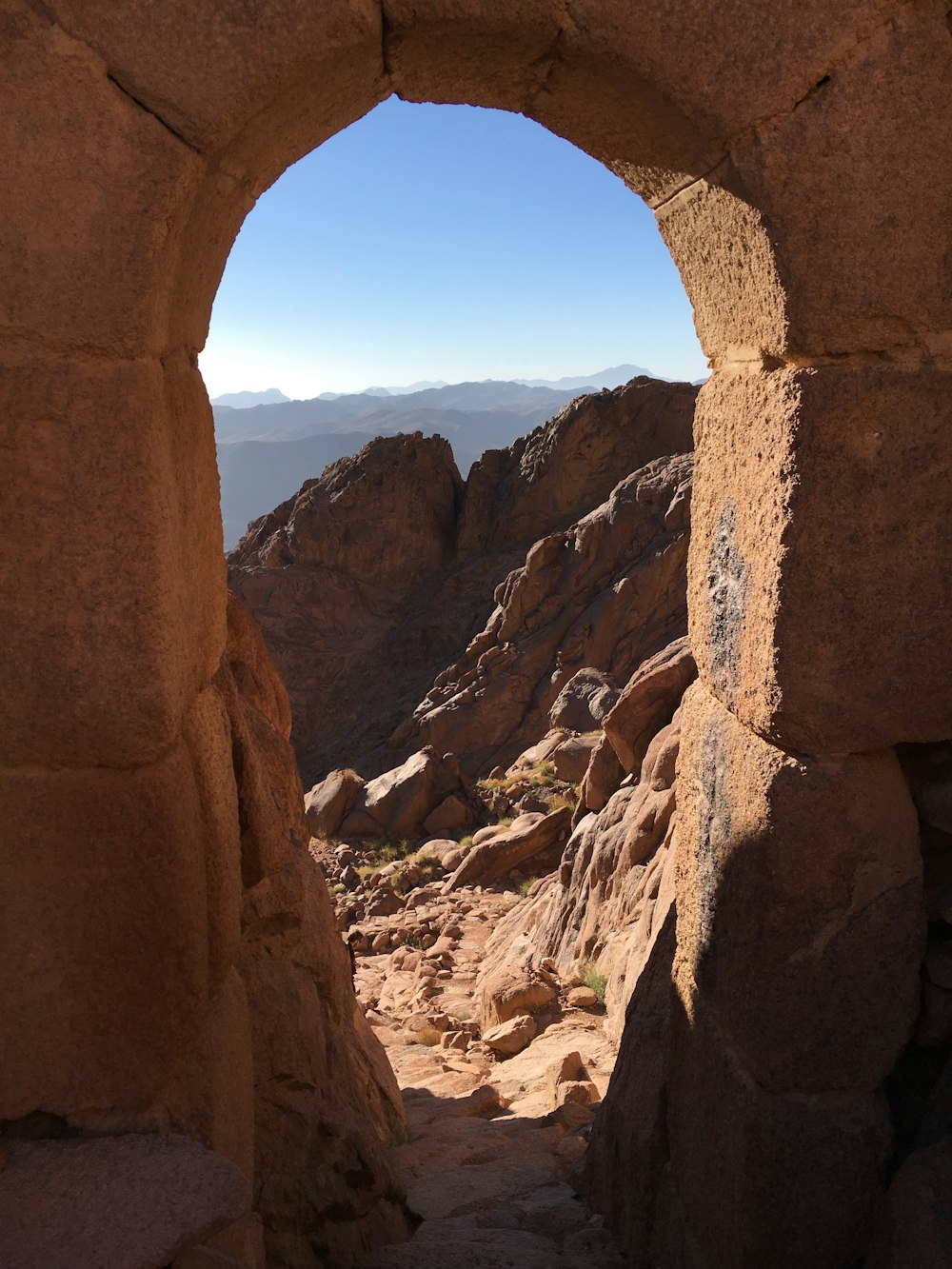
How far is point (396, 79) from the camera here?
7.63 ft

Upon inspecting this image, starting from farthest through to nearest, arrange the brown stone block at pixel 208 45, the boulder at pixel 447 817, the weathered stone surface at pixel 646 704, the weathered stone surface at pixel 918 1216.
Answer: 1. the boulder at pixel 447 817
2. the weathered stone surface at pixel 646 704
3. the weathered stone surface at pixel 918 1216
4. the brown stone block at pixel 208 45

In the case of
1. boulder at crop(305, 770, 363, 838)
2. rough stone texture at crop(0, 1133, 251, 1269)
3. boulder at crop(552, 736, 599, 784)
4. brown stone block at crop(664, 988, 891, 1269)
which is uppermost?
rough stone texture at crop(0, 1133, 251, 1269)

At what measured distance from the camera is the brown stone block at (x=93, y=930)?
7.52 feet

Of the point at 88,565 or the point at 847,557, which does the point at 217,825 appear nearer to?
the point at 88,565

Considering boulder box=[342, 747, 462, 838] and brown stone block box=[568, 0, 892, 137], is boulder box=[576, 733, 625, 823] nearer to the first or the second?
brown stone block box=[568, 0, 892, 137]

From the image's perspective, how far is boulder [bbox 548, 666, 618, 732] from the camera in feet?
47.5

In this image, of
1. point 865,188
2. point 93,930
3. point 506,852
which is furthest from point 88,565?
point 506,852

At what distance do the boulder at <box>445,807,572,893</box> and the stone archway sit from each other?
306 inches

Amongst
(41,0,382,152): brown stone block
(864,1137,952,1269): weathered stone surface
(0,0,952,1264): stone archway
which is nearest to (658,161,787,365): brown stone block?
(0,0,952,1264): stone archway

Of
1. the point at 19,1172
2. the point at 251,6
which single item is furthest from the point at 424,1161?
the point at 251,6

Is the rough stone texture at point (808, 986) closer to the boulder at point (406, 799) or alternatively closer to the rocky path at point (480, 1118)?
the rocky path at point (480, 1118)

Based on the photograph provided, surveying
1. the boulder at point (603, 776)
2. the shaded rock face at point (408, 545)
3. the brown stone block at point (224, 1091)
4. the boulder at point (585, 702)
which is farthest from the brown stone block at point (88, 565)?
the shaded rock face at point (408, 545)

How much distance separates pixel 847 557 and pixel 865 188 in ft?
2.47

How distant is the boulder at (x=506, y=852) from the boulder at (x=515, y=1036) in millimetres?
4506
